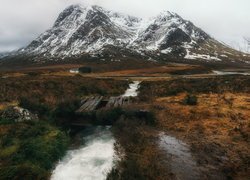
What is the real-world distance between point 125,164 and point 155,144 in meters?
6.19

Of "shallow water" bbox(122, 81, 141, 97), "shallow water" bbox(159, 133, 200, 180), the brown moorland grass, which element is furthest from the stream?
"shallow water" bbox(122, 81, 141, 97)

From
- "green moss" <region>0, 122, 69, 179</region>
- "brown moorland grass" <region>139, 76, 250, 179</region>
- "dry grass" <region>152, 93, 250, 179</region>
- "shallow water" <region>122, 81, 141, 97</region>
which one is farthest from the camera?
"shallow water" <region>122, 81, 141, 97</region>

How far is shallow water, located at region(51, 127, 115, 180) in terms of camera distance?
2439 centimetres

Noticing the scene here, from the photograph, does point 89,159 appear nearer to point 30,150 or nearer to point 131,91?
point 30,150

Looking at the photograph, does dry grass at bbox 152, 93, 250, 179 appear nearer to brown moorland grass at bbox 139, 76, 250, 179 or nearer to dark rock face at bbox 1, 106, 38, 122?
brown moorland grass at bbox 139, 76, 250, 179

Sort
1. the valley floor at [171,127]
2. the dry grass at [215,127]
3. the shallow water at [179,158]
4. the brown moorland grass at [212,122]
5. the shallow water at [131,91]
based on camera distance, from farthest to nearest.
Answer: the shallow water at [131,91]
the dry grass at [215,127]
the brown moorland grass at [212,122]
the valley floor at [171,127]
the shallow water at [179,158]

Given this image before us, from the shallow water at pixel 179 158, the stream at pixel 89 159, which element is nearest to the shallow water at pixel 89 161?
the stream at pixel 89 159

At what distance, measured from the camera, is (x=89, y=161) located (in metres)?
27.3

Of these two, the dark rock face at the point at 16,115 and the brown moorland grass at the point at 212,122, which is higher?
the dark rock face at the point at 16,115

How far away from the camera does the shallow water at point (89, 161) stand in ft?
80.0

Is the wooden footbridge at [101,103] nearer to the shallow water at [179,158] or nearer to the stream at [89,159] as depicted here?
the stream at [89,159]

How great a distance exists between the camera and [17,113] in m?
37.3

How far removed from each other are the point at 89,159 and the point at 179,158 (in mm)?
7451

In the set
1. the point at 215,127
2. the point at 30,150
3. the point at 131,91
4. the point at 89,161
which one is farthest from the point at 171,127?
the point at 131,91
